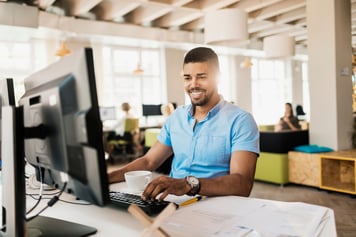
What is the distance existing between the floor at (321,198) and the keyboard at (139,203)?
8.31 feet

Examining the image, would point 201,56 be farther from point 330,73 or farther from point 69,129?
point 330,73

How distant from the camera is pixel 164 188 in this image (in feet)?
4.24

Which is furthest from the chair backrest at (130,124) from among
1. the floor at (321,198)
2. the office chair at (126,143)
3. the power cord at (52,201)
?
the power cord at (52,201)

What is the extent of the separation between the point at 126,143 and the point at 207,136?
6.64 meters

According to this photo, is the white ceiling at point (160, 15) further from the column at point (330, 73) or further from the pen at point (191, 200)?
the pen at point (191, 200)

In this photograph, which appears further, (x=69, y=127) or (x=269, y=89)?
(x=269, y=89)

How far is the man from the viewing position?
170 centimetres

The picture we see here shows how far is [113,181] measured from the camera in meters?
1.74

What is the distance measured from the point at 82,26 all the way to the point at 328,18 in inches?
186

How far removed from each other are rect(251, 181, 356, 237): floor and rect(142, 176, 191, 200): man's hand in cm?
243

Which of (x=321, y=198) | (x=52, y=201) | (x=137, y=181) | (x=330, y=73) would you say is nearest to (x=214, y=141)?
(x=137, y=181)

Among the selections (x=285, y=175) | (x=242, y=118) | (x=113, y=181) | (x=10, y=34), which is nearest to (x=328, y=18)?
(x=285, y=175)

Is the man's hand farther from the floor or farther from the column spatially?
the column

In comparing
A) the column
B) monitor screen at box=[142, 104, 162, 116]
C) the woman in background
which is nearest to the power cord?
the column
